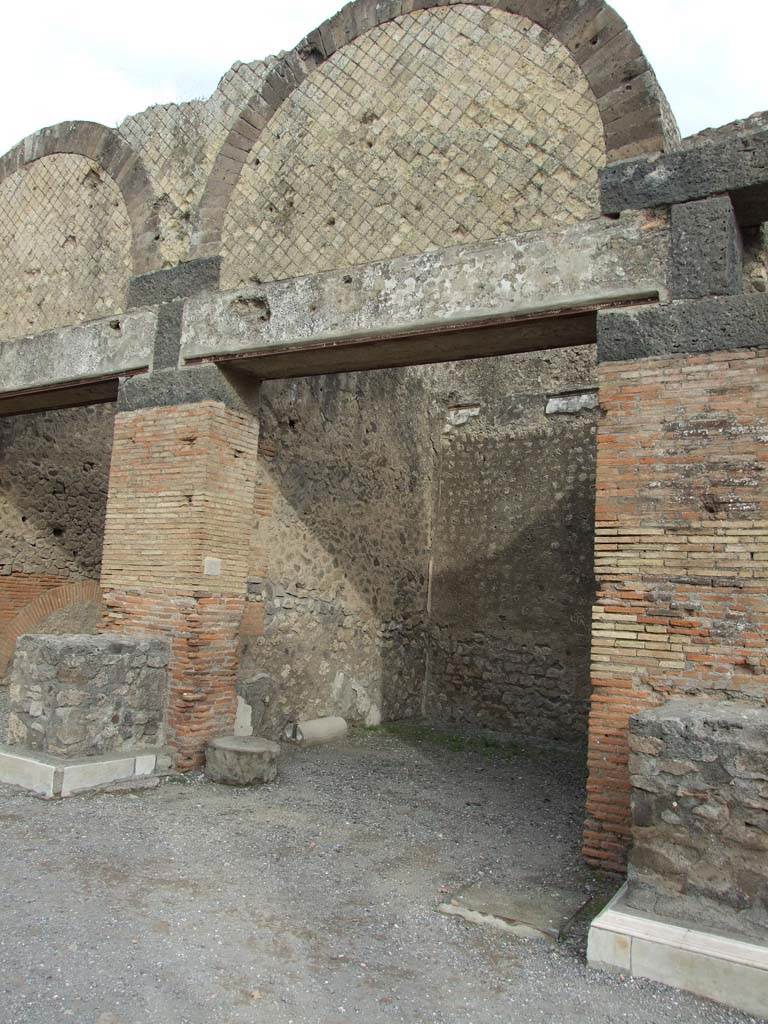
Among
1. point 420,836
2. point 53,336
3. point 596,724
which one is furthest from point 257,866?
point 53,336

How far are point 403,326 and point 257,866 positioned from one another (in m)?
3.21

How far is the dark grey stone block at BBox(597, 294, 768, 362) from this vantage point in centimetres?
390

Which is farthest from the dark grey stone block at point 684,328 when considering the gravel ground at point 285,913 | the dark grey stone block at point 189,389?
the dark grey stone block at point 189,389

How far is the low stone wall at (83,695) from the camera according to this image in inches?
191

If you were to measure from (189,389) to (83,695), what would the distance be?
89.3 inches

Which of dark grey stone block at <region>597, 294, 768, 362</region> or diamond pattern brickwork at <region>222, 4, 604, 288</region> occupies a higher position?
diamond pattern brickwork at <region>222, 4, 604, 288</region>

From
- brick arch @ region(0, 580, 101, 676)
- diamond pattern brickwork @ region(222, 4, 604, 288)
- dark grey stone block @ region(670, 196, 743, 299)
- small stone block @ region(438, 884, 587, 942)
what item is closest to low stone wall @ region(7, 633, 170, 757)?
small stone block @ region(438, 884, 587, 942)

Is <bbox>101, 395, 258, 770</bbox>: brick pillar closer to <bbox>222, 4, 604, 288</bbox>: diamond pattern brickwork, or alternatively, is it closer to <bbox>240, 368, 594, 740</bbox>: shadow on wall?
<bbox>240, 368, 594, 740</bbox>: shadow on wall

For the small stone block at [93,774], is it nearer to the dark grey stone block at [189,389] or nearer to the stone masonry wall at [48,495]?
the dark grey stone block at [189,389]

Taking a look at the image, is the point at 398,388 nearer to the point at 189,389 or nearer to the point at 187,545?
the point at 189,389

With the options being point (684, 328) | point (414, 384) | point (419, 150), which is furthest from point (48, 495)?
point (684, 328)

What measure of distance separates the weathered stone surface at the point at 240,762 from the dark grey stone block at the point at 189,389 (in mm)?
2418

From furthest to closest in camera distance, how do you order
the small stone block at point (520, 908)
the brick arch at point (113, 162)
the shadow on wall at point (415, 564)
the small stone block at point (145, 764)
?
the shadow on wall at point (415, 564)
the brick arch at point (113, 162)
the small stone block at point (145, 764)
the small stone block at point (520, 908)

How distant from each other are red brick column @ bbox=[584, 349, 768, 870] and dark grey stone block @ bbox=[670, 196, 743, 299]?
0.40 meters
